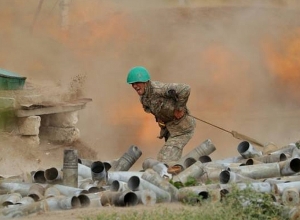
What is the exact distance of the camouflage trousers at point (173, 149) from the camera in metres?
15.0

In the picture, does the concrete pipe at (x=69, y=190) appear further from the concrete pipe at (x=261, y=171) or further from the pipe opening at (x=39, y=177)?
the concrete pipe at (x=261, y=171)

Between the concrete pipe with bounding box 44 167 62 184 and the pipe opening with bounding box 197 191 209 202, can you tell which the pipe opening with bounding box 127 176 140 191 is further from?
the concrete pipe with bounding box 44 167 62 184

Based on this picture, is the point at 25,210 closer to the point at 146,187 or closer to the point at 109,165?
the point at 146,187

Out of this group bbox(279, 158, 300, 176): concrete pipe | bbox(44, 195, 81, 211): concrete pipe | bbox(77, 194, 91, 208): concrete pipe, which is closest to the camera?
bbox(44, 195, 81, 211): concrete pipe

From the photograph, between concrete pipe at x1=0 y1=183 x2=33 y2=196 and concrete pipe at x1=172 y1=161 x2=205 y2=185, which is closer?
concrete pipe at x1=0 y1=183 x2=33 y2=196

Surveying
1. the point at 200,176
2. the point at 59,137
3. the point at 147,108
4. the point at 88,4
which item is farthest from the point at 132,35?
the point at 200,176

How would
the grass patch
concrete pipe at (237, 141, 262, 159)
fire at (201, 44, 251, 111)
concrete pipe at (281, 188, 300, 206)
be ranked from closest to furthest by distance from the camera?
the grass patch, concrete pipe at (281, 188, 300, 206), concrete pipe at (237, 141, 262, 159), fire at (201, 44, 251, 111)

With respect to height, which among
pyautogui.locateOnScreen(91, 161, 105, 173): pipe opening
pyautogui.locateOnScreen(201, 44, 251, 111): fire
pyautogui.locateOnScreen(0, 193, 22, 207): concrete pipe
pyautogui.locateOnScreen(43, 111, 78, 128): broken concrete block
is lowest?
pyautogui.locateOnScreen(0, 193, 22, 207): concrete pipe

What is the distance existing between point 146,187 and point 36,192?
1435 millimetres

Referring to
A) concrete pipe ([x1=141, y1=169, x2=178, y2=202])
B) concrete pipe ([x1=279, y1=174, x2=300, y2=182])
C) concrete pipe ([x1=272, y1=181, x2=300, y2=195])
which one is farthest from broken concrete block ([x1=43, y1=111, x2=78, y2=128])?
concrete pipe ([x1=272, y1=181, x2=300, y2=195])

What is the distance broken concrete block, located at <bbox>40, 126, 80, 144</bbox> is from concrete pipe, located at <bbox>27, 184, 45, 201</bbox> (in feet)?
26.5

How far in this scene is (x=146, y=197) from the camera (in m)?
10.9

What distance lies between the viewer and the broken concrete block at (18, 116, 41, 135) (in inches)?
741

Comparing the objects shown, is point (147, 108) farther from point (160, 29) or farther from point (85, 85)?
point (160, 29)
